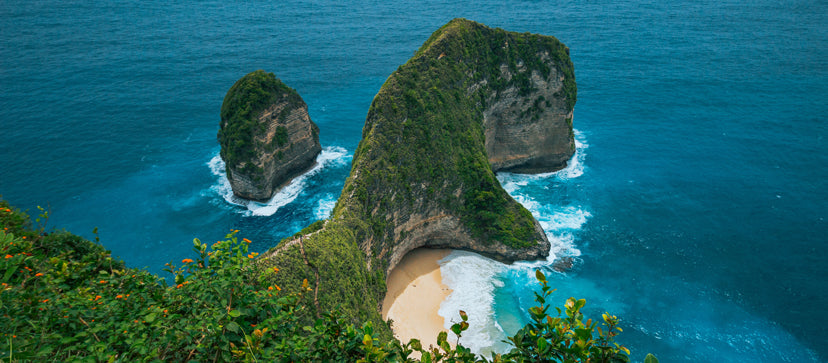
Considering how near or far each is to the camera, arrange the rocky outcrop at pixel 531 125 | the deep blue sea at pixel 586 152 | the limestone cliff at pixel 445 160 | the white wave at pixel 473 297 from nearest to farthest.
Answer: the limestone cliff at pixel 445 160
the white wave at pixel 473 297
the deep blue sea at pixel 586 152
the rocky outcrop at pixel 531 125

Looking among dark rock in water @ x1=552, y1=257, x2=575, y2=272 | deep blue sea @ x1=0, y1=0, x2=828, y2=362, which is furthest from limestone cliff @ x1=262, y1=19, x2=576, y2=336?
deep blue sea @ x1=0, y1=0, x2=828, y2=362

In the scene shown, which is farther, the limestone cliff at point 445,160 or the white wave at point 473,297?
the white wave at point 473,297

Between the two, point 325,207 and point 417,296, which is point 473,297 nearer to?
point 417,296

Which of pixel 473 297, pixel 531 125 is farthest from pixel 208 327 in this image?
pixel 531 125

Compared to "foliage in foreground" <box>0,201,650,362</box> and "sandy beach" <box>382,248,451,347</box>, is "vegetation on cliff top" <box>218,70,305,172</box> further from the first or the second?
"foliage in foreground" <box>0,201,650,362</box>

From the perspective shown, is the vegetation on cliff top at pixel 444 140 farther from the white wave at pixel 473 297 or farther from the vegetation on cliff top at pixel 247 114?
the vegetation on cliff top at pixel 247 114

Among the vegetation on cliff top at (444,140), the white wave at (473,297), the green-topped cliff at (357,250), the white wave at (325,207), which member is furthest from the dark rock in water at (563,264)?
the white wave at (325,207)
